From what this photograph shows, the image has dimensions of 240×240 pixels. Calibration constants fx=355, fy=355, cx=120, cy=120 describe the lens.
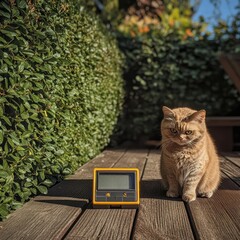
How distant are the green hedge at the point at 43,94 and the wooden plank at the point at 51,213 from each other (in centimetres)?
8

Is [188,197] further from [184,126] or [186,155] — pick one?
[184,126]

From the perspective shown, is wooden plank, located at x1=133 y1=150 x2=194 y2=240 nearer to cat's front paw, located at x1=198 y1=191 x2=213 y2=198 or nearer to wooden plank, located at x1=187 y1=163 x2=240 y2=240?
wooden plank, located at x1=187 y1=163 x2=240 y2=240

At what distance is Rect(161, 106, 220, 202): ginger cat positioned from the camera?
2.42 meters

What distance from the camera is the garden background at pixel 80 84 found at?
81.5 inches

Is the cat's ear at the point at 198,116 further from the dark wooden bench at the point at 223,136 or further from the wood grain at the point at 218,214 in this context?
the dark wooden bench at the point at 223,136

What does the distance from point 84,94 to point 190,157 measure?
156 cm

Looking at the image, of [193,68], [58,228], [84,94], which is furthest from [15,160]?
[193,68]

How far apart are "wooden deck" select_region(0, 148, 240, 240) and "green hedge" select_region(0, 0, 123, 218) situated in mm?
146

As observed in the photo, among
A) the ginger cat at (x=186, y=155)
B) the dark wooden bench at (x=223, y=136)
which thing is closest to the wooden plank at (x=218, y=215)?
the ginger cat at (x=186, y=155)

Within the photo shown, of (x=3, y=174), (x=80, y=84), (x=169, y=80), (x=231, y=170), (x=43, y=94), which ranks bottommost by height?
(x=231, y=170)

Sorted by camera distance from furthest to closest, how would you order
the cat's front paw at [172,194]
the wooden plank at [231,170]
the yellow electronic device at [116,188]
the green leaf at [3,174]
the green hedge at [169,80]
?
the green hedge at [169,80] → the wooden plank at [231,170] → the cat's front paw at [172,194] → the yellow electronic device at [116,188] → the green leaf at [3,174]

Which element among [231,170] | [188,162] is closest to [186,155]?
[188,162]

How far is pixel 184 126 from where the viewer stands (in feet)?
7.91

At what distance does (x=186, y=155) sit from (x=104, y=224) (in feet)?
2.66
